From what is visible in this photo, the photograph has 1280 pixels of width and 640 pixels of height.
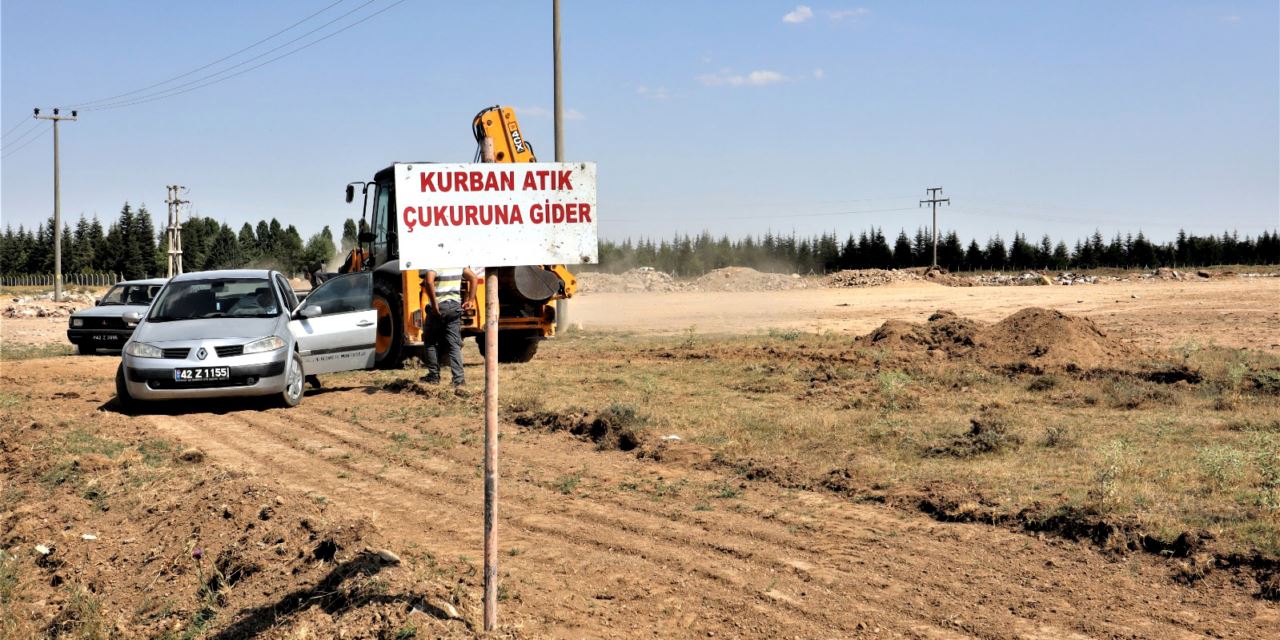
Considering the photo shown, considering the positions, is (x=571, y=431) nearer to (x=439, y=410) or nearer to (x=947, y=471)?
(x=439, y=410)

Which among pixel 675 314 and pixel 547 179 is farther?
pixel 675 314

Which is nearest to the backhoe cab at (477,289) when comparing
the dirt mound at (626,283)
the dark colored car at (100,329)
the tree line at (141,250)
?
the dark colored car at (100,329)

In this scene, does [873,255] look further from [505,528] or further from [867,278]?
[505,528]

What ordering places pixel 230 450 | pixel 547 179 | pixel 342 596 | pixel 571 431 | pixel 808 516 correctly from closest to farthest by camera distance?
pixel 547 179, pixel 342 596, pixel 808 516, pixel 230 450, pixel 571 431

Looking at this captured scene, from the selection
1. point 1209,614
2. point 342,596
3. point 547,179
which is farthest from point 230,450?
point 1209,614

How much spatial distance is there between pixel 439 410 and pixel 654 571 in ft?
22.7

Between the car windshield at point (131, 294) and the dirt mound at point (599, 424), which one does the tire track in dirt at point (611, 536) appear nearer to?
the dirt mound at point (599, 424)

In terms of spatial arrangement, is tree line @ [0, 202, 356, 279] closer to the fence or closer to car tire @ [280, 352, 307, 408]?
the fence

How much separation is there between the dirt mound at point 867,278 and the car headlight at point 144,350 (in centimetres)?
4941

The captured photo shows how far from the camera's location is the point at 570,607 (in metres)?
5.86

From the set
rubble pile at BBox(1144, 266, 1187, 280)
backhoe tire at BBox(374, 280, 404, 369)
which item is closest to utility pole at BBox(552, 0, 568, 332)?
backhoe tire at BBox(374, 280, 404, 369)

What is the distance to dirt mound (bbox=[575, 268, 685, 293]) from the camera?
2334 inches

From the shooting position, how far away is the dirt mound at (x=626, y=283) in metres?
59.3

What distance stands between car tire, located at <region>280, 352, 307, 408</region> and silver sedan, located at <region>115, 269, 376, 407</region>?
12 millimetres
